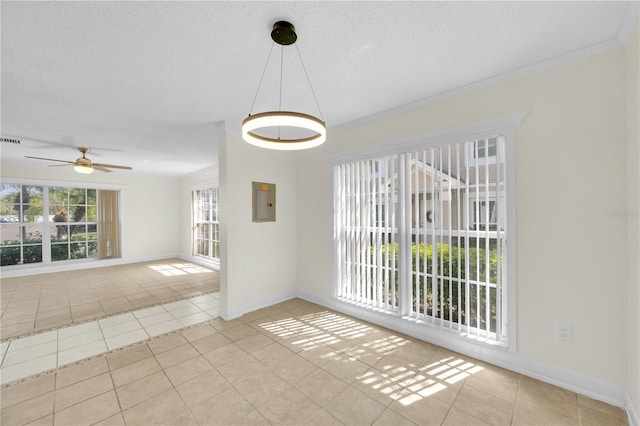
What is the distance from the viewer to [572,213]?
6.38 ft

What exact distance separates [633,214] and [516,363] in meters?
1.40

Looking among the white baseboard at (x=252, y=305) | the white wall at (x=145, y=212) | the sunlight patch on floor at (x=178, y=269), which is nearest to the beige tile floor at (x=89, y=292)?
the sunlight patch on floor at (x=178, y=269)

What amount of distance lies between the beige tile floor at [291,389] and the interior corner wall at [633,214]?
33 centimetres

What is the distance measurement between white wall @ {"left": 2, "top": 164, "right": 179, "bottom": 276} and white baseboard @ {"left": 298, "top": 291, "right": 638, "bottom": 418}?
654cm

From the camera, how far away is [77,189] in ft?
20.7

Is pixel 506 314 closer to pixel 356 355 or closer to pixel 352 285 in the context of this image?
pixel 356 355

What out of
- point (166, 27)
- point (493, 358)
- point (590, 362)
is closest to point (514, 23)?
point (166, 27)

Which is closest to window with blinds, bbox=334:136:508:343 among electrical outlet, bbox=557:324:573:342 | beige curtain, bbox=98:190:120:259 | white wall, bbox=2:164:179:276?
electrical outlet, bbox=557:324:573:342

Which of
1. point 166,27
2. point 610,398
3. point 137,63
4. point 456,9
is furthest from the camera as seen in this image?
point 137,63

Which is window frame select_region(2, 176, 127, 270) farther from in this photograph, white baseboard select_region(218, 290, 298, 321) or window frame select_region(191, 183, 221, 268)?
white baseboard select_region(218, 290, 298, 321)

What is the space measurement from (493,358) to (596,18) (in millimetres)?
2567

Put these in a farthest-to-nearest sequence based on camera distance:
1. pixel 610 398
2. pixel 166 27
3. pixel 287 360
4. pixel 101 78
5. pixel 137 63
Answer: pixel 287 360, pixel 101 78, pixel 137 63, pixel 610 398, pixel 166 27

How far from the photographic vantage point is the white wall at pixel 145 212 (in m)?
6.59

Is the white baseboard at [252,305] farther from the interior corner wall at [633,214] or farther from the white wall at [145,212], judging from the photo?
the white wall at [145,212]
